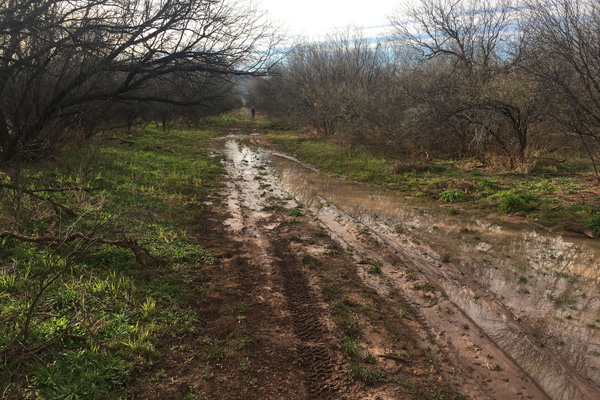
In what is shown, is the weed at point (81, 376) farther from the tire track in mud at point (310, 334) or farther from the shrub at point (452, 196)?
the shrub at point (452, 196)

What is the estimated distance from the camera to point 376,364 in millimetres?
3438

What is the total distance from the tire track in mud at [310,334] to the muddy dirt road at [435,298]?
0.04ft

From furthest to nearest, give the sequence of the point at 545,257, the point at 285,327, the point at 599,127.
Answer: the point at 599,127 < the point at 545,257 < the point at 285,327

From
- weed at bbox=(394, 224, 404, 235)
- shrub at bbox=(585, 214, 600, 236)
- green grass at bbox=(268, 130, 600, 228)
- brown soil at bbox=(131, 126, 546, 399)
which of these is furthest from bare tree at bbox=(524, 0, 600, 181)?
brown soil at bbox=(131, 126, 546, 399)

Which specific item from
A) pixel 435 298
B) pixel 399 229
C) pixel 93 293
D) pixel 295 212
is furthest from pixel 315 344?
pixel 295 212

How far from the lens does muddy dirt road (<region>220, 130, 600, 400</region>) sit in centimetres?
336

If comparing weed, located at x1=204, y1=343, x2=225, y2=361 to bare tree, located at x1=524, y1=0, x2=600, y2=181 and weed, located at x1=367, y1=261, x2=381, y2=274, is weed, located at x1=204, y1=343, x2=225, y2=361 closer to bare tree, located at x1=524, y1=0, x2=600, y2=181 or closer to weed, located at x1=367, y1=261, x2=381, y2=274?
weed, located at x1=367, y1=261, x2=381, y2=274

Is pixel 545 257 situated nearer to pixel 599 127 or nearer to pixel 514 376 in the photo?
pixel 514 376

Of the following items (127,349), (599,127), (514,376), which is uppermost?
(599,127)

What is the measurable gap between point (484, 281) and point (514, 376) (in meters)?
2.22

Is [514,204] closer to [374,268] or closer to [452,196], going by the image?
[452,196]

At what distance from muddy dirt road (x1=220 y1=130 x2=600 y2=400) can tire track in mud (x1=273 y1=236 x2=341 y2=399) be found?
0.04ft

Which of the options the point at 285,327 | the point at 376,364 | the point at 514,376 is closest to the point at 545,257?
the point at 514,376

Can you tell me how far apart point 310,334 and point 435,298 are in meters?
2.07
